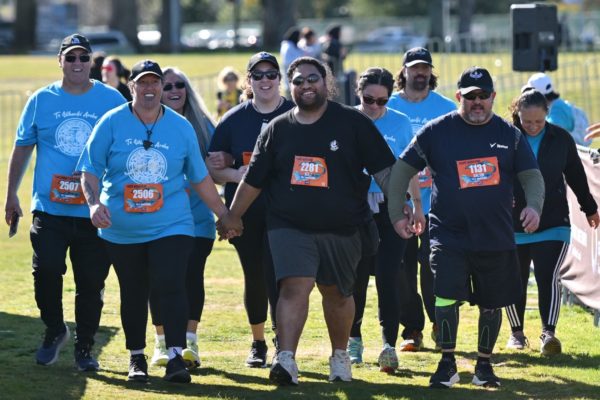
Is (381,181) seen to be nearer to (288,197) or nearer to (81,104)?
(288,197)

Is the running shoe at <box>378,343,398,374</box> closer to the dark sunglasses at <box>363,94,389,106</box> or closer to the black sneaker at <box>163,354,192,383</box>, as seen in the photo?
the black sneaker at <box>163,354,192,383</box>

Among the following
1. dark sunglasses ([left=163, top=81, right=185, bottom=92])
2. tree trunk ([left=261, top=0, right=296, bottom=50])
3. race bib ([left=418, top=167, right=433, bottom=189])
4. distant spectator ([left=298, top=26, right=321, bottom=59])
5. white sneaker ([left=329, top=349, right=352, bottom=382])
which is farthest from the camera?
tree trunk ([left=261, top=0, right=296, bottom=50])

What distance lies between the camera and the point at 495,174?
308 inches

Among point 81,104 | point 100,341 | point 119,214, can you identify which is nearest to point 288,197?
point 119,214

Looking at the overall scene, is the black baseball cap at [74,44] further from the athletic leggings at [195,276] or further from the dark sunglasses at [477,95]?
the dark sunglasses at [477,95]

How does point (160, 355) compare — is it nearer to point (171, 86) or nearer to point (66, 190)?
point (66, 190)

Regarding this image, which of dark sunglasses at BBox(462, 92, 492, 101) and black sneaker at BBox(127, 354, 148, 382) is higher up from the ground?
dark sunglasses at BBox(462, 92, 492, 101)

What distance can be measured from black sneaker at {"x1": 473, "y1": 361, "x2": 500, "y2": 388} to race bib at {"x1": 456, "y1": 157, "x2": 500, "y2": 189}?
114 cm

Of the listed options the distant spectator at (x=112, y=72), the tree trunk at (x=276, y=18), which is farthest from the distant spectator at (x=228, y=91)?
the tree trunk at (x=276, y=18)

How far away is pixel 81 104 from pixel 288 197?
5.32 ft

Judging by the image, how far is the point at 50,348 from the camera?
28.7 ft

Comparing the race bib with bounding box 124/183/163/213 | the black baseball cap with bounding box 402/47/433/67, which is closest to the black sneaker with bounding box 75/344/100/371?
the race bib with bounding box 124/183/163/213

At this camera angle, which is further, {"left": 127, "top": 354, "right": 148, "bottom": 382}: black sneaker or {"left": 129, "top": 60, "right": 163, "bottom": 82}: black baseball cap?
{"left": 127, "top": 354, "right": 148, "bottom": 382}: black sneaker

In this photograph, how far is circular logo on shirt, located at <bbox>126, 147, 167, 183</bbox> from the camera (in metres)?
7.83
